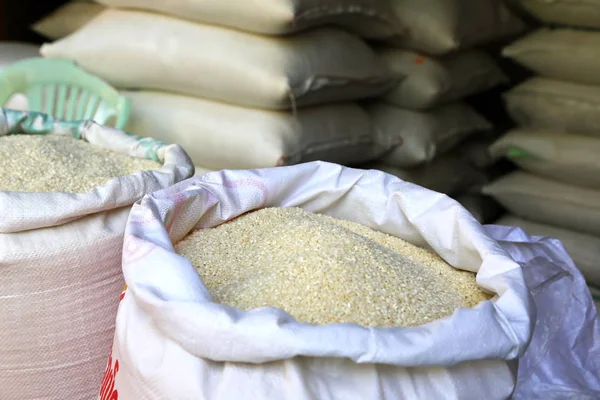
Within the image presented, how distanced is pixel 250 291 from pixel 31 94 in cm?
97

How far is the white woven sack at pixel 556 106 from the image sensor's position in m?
1.71

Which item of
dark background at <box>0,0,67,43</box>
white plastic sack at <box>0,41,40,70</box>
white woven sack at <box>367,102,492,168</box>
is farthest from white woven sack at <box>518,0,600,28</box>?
dark background at <box>0,0,67,43</box>

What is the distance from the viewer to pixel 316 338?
618mm

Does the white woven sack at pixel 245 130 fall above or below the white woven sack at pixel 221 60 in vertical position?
below

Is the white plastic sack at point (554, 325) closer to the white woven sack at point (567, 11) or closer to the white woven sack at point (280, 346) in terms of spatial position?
the white woven sack at point (280, 346)

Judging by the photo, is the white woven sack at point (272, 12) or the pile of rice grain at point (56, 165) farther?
the white woven sack at point (272, 12)

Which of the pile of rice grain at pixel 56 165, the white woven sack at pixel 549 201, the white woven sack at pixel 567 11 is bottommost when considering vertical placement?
the white woven sack at pixel 549 201

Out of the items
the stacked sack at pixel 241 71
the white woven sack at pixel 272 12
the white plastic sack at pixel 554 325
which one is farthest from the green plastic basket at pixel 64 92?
the white plastic sack at pixel 554 325

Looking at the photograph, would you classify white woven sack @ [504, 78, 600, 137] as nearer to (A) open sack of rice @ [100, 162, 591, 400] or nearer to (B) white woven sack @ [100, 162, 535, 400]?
(A) open sack of rice @ [100, 162, 591, 400]

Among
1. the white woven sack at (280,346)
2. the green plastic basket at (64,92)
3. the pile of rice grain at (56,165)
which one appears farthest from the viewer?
the green plastic basket at (64,92)

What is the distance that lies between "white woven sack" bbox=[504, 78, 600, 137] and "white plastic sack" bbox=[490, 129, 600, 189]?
26 millimetres

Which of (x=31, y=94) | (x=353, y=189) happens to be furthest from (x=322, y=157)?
(x=31, y=94)

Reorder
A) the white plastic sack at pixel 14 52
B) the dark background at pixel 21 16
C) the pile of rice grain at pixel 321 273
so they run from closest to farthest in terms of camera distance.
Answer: the pile of rice grain at pixel 321 273
the white plastic sack at pixel 14 52
the dark background at pixel 21 16

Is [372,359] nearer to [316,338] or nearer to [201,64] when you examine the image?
[316,338]
